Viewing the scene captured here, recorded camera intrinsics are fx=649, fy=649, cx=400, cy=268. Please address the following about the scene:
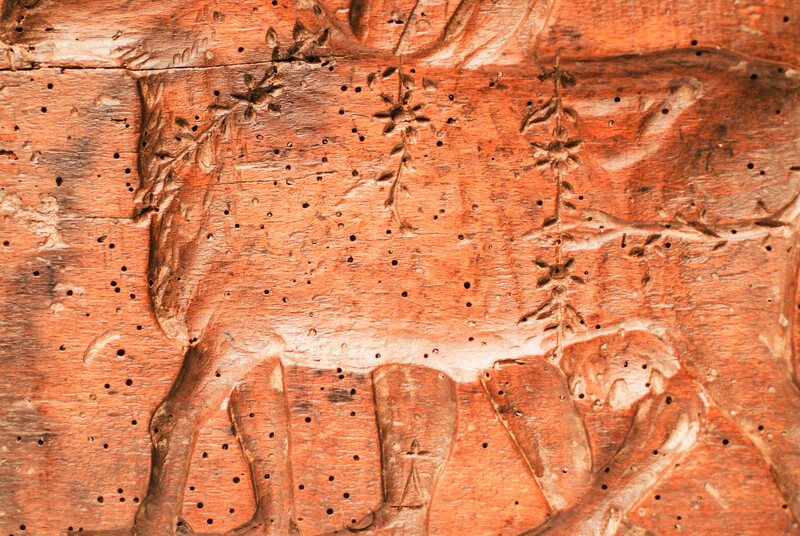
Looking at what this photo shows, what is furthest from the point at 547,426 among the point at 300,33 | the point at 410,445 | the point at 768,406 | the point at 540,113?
the point at 300,33

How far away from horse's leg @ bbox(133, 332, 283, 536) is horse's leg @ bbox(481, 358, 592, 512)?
80 centimetres

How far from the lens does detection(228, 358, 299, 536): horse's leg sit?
2174 millimetres

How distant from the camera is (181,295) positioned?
217 cm

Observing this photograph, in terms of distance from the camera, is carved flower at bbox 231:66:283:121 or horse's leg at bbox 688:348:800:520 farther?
carved flower at bbox 231:66:283:121

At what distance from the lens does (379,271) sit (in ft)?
7.20

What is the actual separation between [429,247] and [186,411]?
98 centimetres

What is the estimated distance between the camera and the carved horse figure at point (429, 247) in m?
2.17

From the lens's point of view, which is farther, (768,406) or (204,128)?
(204,128)

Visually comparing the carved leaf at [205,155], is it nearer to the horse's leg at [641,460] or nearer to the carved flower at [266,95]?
the carved flower at [266,95]

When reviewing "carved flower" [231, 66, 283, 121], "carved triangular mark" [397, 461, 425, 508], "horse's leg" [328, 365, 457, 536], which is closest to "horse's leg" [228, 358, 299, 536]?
"horse's leg" [328, 365, 457, 536]

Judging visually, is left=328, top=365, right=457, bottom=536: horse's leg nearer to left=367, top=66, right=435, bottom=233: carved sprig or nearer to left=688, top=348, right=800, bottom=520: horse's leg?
left=367, top=66, right=435, bottom=233: carved sprig

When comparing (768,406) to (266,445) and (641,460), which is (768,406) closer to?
(641,460)

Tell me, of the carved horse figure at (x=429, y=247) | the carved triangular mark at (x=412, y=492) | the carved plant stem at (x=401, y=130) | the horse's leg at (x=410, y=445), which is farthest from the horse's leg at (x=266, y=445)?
the carved plant stem at (x=401, y=130)

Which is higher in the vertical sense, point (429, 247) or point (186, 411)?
point (429, 247)
